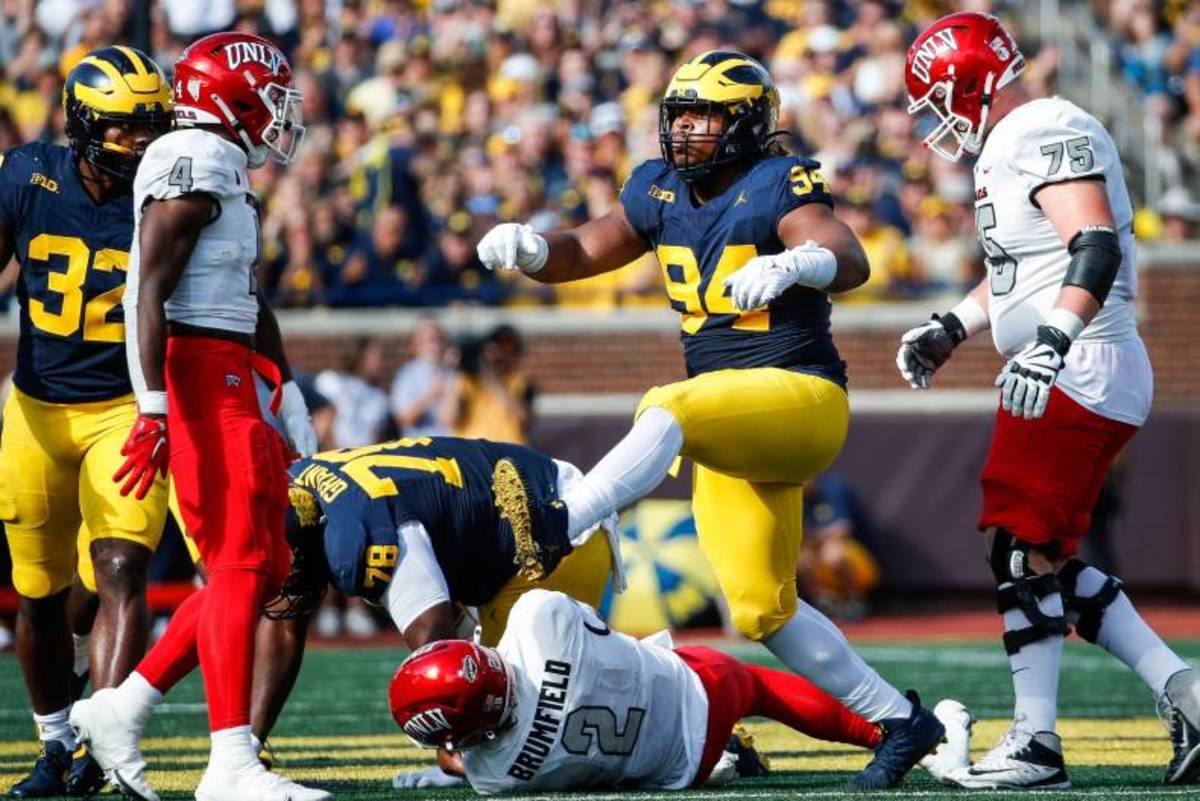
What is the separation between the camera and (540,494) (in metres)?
5.31

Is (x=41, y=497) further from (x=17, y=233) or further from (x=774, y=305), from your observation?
(x=774, y=305)

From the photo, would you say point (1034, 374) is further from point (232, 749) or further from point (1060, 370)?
point (232, 749)

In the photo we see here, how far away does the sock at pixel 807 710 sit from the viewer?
209 inches

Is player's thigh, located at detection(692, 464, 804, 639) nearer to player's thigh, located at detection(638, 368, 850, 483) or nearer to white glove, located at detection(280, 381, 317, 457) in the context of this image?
player's thigh, located at detection(638, 368, 850, 483)

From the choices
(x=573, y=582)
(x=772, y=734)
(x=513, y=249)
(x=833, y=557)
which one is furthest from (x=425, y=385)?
(x=513, y=249)

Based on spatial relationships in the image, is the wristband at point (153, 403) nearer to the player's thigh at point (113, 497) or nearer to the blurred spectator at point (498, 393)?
the player's thigh at point (113, 497)

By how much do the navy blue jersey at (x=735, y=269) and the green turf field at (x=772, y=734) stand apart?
107 cm

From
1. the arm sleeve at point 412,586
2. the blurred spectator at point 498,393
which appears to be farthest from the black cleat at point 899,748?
the blurred spectator at point 498,393

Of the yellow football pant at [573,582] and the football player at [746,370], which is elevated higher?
the football player at [746,370]

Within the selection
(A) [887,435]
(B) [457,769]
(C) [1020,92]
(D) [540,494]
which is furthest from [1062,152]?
(A) [887,435]

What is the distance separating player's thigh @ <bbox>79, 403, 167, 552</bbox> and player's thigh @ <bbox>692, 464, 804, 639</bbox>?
143 centimetres

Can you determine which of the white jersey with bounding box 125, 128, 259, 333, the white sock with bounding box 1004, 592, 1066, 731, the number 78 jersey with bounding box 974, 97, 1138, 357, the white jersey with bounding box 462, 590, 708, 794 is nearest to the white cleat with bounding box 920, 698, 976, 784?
the white sock with bounding box 1004, 592, 1066, 731

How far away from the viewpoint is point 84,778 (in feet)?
17.2

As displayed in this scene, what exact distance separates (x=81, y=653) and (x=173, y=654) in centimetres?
136
